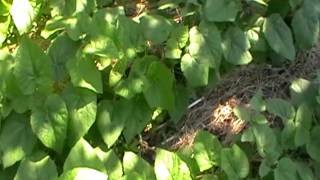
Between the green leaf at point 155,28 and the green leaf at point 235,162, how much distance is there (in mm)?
468

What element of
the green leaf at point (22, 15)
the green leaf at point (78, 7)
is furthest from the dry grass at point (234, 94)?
the green leaf at point (22, 15)

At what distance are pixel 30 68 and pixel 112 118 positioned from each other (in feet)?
1.07

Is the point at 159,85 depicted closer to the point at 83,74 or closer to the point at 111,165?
the point at 83,74

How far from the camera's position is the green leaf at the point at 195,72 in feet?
7.17

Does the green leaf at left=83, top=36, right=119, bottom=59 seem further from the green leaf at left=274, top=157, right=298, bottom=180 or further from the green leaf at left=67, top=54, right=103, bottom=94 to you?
the green leaf at left=274, top=157, right=298, bottom=180

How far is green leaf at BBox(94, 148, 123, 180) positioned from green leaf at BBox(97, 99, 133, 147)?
17cm

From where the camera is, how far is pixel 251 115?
2.12 metres

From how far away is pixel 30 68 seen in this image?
210 centimetres

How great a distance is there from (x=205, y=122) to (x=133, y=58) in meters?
0.43

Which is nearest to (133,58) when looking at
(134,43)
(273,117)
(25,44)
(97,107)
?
(134,43)

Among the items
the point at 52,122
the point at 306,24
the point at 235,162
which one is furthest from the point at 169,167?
the point at 306,24

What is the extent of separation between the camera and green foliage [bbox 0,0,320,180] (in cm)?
208

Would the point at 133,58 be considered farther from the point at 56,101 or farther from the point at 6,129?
the point at 6,129

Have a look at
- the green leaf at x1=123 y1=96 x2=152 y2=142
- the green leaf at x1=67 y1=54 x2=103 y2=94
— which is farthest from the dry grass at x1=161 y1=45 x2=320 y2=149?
the green leaf at x1=67 y1=54 x2=103 y2=94
